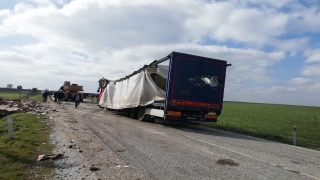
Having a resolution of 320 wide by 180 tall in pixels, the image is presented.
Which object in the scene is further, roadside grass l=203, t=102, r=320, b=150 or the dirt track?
roadside grass l=203, t=102, r=320, b=150

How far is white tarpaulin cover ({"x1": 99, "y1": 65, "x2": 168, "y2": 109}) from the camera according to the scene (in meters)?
14.9

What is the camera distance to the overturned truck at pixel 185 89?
42.4 feet

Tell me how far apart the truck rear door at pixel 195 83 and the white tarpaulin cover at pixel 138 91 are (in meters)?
1.20

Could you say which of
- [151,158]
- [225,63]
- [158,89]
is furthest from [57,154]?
[225,63]

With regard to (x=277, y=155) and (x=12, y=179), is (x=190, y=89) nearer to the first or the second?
(x=277, y=155)

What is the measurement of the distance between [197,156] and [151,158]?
122cm

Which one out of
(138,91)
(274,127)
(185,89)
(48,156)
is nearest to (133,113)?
(138,91)

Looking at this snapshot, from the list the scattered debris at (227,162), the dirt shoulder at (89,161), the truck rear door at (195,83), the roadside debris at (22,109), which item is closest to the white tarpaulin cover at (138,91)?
the truck rear door at (195,83)

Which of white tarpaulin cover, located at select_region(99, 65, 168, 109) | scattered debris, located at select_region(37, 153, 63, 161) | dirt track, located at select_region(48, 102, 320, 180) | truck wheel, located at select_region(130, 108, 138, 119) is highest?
white tarpaulin cover, located at select_region(99, 65, 168, 109)

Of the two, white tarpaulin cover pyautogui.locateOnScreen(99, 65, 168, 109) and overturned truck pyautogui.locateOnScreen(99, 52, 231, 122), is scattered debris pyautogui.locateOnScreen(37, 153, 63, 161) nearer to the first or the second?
overturned truck pyautogui.locateOnScreen(99, 52, 231, 122)

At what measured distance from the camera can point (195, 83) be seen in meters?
13.3

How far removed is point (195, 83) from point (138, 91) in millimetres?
4260

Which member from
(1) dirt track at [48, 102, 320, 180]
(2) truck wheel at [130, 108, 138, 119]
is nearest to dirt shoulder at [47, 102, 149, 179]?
(1) dirt track at [48, 102, 320, 180]

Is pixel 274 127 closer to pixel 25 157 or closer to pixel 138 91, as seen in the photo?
pixel 138 91
